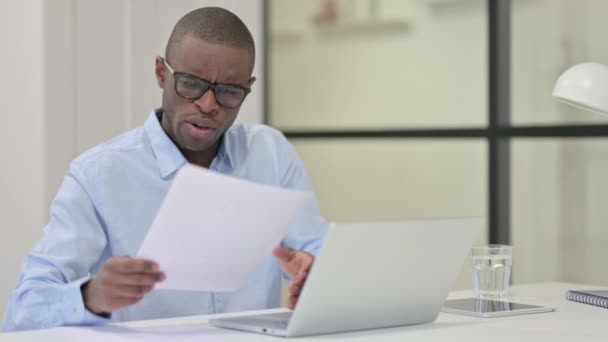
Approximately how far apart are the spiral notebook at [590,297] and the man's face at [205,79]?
76cm

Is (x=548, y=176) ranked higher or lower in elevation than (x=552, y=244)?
higher

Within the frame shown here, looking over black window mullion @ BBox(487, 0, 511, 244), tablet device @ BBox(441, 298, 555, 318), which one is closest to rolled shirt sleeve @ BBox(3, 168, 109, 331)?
tablet device @ BBox(441, 298, 555, 318)

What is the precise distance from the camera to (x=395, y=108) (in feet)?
10.9

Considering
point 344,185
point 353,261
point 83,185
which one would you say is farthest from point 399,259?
point 344,185

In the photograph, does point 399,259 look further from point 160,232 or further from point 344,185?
point 344,185

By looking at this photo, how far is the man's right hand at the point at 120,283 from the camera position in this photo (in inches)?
54.4

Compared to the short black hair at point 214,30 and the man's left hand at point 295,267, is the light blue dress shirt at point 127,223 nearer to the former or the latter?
the short black hair at point 214,30

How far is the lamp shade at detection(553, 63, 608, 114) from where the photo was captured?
1.78 metres

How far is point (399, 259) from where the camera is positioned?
1453mm

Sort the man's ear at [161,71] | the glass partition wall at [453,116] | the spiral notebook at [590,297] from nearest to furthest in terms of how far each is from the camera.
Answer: the spiral notebook at [590,297] → the man's ear at [161,71] → the glass partition wall at [453,116]

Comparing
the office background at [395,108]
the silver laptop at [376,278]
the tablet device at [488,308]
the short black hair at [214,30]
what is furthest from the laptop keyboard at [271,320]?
the office background at [395,108]

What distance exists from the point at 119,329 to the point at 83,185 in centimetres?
43

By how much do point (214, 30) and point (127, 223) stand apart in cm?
41

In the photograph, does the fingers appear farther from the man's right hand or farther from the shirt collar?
the shirt collar
